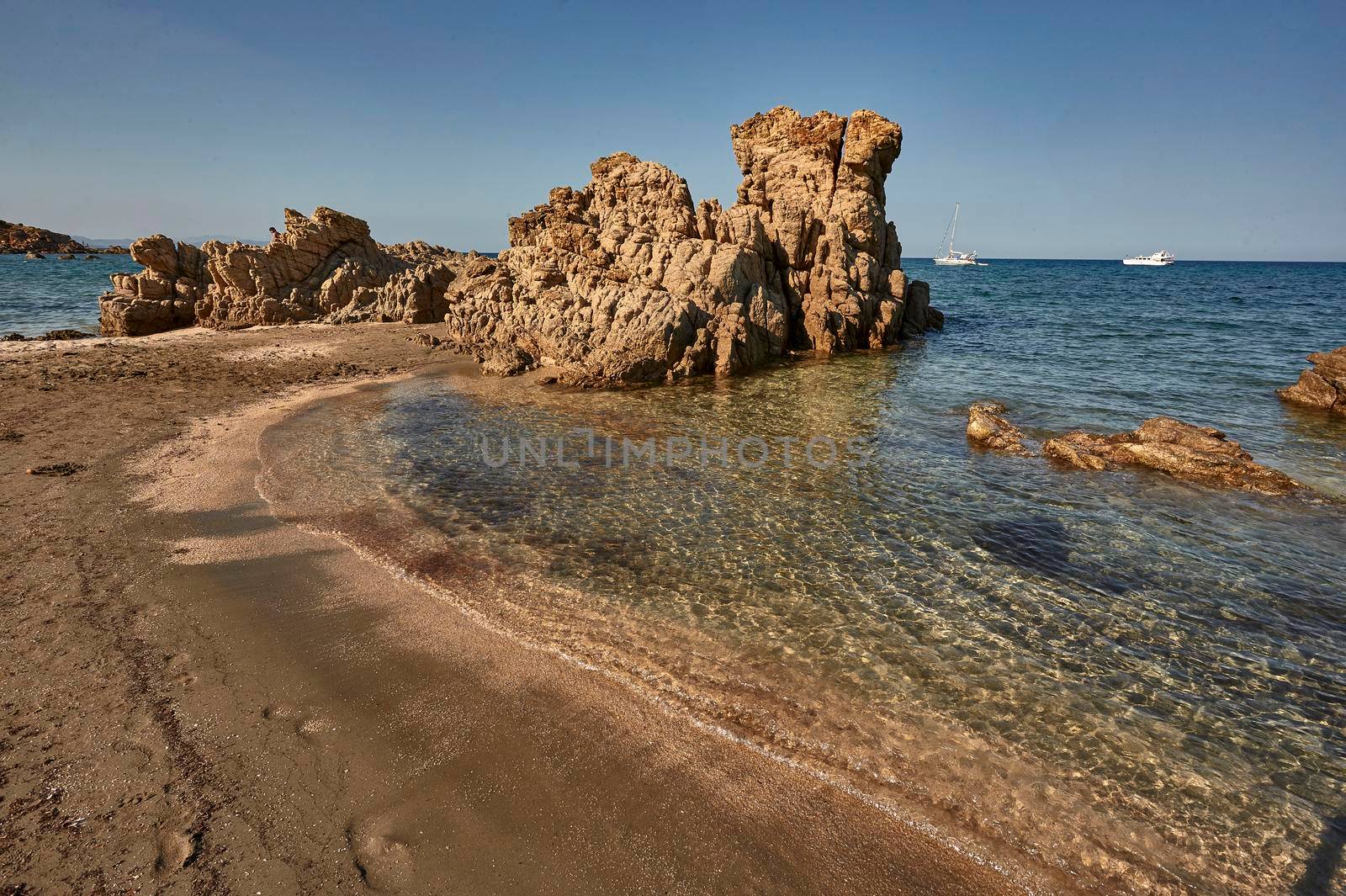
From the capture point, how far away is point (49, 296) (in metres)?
50.1

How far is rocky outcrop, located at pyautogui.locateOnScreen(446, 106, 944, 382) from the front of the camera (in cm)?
2483

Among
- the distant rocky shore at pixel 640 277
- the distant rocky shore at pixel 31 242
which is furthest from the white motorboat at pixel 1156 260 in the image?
the distant rocky shore at pixel 31 242

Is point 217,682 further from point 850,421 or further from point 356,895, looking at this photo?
point 850,421

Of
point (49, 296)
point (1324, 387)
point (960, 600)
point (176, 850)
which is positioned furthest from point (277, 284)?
point (1324, 387)

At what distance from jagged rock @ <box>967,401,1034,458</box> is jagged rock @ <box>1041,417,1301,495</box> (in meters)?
0.66

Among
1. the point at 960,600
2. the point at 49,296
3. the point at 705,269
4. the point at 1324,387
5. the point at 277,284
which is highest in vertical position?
the point at 705,269

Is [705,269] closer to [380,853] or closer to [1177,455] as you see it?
[1177,455]

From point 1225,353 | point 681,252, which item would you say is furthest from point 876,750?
point 1225,353

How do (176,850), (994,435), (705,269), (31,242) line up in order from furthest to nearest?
(31,242) < (705,269) < (994,435) < (176,850)

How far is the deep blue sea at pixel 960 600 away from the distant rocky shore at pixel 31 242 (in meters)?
157

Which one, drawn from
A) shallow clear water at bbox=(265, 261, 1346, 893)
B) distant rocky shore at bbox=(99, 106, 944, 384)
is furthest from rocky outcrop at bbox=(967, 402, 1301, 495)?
distant rocky shore at bbox=(99, 106, 944, 384)

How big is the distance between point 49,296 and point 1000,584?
244 ft

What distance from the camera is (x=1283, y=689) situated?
7.17m

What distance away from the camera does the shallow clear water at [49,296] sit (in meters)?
36.3
